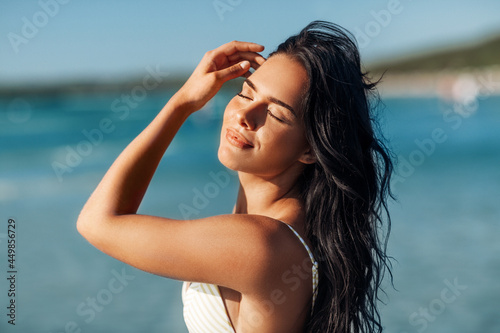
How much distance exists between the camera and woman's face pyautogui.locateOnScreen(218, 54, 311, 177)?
6.91ft

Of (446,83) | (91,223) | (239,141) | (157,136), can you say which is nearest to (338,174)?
(239,141)

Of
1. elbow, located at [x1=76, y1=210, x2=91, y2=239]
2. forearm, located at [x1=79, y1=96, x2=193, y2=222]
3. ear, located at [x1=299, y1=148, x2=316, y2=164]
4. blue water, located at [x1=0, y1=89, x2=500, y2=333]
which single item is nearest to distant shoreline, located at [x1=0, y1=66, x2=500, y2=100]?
blue water, located at [x1=0, y1=89, x2=500, y2=333]

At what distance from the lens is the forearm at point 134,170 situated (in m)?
2.08

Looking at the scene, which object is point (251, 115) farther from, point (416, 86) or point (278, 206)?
point (416, 86)

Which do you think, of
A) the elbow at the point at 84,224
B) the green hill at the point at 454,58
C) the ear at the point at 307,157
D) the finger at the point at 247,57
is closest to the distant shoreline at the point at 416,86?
the green hill at the point at 454,58

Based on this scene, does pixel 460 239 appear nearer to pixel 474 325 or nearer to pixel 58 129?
pixel 474 325

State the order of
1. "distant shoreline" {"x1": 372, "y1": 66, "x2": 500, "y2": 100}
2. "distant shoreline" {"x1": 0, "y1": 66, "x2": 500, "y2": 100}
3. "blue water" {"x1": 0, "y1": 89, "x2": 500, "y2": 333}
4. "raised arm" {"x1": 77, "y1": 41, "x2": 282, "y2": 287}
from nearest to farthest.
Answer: "raised arm" {"x1": 77, "y1": 41, "x2": 282, "y2": 287} → "blue water" {"x1": 0, "y1": 89, "x2": 500, "y2": 333} → "distant shoreline" {"x1": 372, "y1": 66, "x2": 500, "y2": 100} → "distant shoreline" {"x1": 0, "y1": 66, "x2": 500, "y2": 100}

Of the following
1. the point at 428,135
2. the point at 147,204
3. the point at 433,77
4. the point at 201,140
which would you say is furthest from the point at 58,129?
the point at 433,77

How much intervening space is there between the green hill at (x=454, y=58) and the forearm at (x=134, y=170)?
52.3m

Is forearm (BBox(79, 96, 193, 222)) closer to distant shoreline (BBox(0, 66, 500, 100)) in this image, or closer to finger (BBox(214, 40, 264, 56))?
finger (BBox(214, 40, 264, 56))

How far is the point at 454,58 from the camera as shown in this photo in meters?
54.7

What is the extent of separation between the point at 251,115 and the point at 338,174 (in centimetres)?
38

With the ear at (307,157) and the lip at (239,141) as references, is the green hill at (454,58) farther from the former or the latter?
the lip at (239,141)

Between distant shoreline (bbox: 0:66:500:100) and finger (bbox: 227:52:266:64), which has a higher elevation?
finger (bbox: 227:52:266:64)
